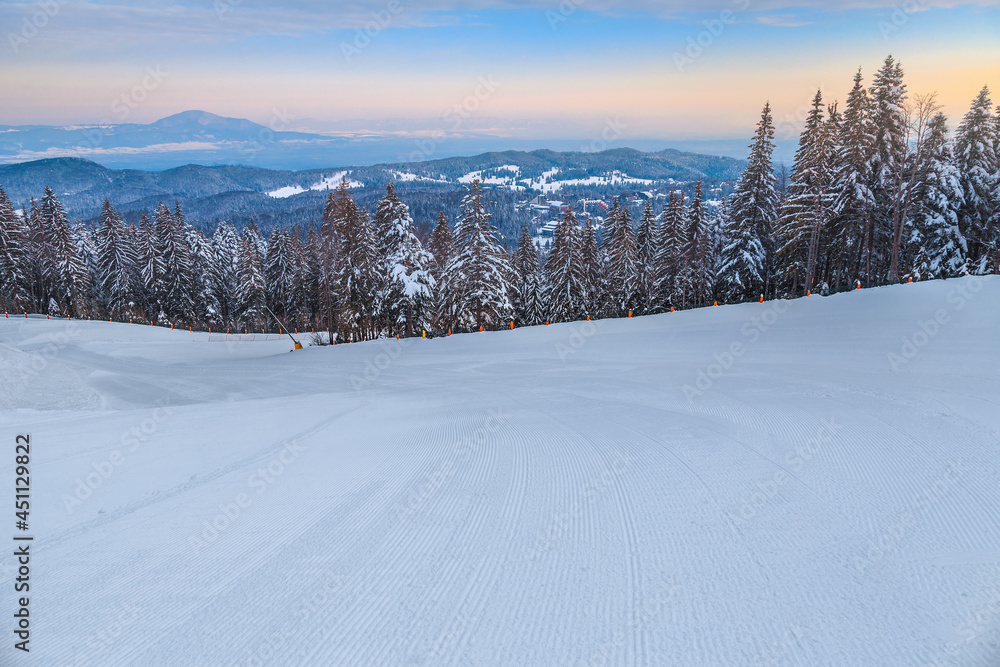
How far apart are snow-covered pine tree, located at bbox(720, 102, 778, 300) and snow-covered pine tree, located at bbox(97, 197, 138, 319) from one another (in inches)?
2130

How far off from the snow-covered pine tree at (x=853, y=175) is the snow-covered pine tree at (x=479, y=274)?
19355 millimetres

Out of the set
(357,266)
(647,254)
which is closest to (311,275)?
(357,266)

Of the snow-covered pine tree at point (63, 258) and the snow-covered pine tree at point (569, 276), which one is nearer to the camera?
the snow-covered pine tree at point (569, 276)

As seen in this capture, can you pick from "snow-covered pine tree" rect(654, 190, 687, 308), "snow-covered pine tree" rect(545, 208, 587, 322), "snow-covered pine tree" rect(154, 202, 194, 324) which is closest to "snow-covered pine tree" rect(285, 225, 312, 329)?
"snow-covered pine tree" rect(154, 202, 194, 324)

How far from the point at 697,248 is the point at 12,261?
188 feet

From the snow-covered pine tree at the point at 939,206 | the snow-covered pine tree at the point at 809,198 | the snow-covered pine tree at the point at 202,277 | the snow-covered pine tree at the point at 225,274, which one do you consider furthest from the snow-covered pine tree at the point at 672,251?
the snow-covered pine tree at the point at 202,277

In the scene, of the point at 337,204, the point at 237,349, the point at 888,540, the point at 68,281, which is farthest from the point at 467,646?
the point at 68,281

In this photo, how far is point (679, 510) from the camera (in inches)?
178

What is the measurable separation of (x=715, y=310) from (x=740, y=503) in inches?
682

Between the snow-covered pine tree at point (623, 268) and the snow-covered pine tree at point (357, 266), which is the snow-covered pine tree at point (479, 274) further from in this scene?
the snow-covered pine tree at point (623, 268)

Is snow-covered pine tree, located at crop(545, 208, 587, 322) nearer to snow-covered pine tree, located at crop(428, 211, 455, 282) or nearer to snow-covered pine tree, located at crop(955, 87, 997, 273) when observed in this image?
snow-covered pine tree, located at crop(428, 211, 455, 282)

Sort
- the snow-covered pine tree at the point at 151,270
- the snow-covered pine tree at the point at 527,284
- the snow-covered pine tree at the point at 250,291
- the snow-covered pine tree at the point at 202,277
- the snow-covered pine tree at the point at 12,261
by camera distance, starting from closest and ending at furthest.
A: the snow-covered pine tree at the point at 527,284 < the snow-covered pine tree at the point at 12,261 < the snow-covered pine tree at the point at 151,270 < the snow-covered pine tree at the point at 250,291 < the snow-covered pine tree at the point at 202,277

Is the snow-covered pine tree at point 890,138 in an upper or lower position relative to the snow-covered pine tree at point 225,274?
upper

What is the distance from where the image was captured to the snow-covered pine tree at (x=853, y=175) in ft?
86.3
